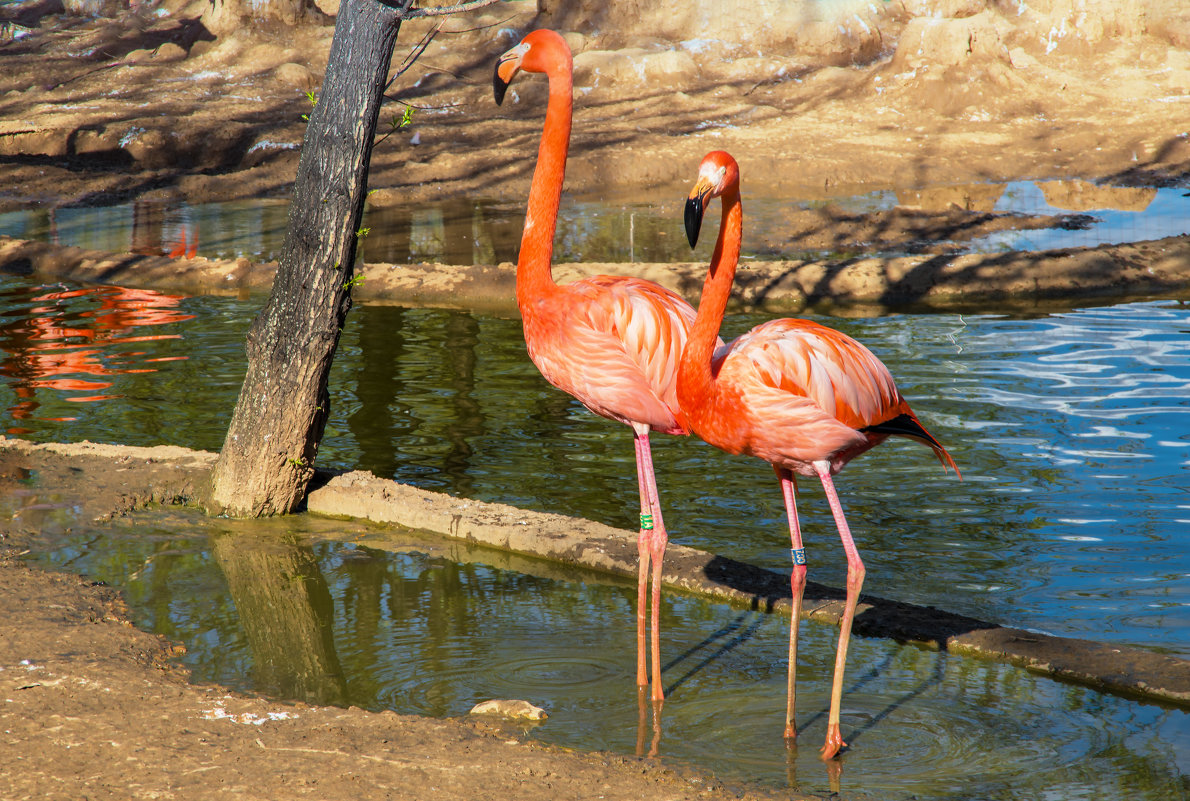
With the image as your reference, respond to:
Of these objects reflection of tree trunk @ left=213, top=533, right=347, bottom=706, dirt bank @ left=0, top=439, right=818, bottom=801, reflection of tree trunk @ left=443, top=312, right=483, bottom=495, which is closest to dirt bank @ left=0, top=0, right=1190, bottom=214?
reflection of tree trunk @ left=443, top=312, right=483, bottom=495

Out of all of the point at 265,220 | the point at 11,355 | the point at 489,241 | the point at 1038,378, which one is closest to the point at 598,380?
the point at 1038,378

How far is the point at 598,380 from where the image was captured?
3.93 meters

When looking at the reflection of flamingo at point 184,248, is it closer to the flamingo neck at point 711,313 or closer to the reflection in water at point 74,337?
the reflection in water at point 74,337

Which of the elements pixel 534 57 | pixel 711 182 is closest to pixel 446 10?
pixel 534 57

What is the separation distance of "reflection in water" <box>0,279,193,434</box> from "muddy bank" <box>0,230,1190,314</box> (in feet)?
A: 6.59

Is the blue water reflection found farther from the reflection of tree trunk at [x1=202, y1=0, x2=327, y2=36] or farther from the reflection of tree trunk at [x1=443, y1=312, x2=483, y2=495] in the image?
the reflection of tree trunk at [x1=202, y1=0, x2=327, y2=36]

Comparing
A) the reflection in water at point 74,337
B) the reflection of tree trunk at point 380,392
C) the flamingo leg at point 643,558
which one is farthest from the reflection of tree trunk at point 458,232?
the flamingo leg at point 643,558

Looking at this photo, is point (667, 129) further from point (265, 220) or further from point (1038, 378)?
point (1038, 378)

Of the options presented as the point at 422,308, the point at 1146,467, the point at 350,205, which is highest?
the point at 350,205

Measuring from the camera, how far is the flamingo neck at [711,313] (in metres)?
3.56

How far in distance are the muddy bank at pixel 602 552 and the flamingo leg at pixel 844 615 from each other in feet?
2.82

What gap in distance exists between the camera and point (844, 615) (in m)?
3.47

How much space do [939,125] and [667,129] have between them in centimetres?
484

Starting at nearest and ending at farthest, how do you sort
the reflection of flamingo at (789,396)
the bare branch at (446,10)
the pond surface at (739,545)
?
the reflection of flamingo at (789,396) < the pond surface at (739,545) < the bare branch at (446,10)
